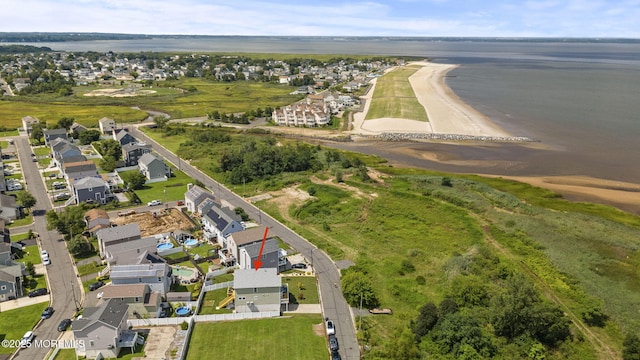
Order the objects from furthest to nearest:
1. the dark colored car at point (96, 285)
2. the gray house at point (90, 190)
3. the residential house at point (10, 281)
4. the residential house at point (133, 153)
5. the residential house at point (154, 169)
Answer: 1. the residential house at point (133, 153)
2. the residential house at point (154, 169)
3. the gray house at point (90, 190)
4. the dark colored car at point (96, 285)
5. the residential house at point (10, 281)

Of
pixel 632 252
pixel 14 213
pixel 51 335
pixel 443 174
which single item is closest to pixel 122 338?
pixel 51 335

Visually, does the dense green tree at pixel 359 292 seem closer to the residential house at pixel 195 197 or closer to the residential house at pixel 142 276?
the residential house at pixel 142 276

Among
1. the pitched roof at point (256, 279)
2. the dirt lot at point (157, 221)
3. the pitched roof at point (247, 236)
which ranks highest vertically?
the pitched roof at point (247, 236)

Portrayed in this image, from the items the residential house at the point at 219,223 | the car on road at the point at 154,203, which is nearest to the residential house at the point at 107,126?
the car on road at the point at 154,203

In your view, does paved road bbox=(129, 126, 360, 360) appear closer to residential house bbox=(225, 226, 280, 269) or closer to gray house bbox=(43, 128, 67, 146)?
residential house bbox=(225, 226, 280, 269)

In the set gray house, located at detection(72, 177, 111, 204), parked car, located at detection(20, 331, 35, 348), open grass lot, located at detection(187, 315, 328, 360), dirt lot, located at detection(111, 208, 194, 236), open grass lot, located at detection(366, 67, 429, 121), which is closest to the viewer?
open grass lot, located at detection(187, 315, 328, 360)

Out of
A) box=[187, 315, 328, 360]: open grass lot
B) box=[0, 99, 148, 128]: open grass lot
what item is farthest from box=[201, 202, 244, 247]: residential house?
box=[0, 99, 148, 128]: open grass lot

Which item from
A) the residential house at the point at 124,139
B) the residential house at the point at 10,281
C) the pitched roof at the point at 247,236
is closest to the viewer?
the residential house at the point at 10,281

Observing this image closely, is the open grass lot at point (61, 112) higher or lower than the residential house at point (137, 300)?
higher
